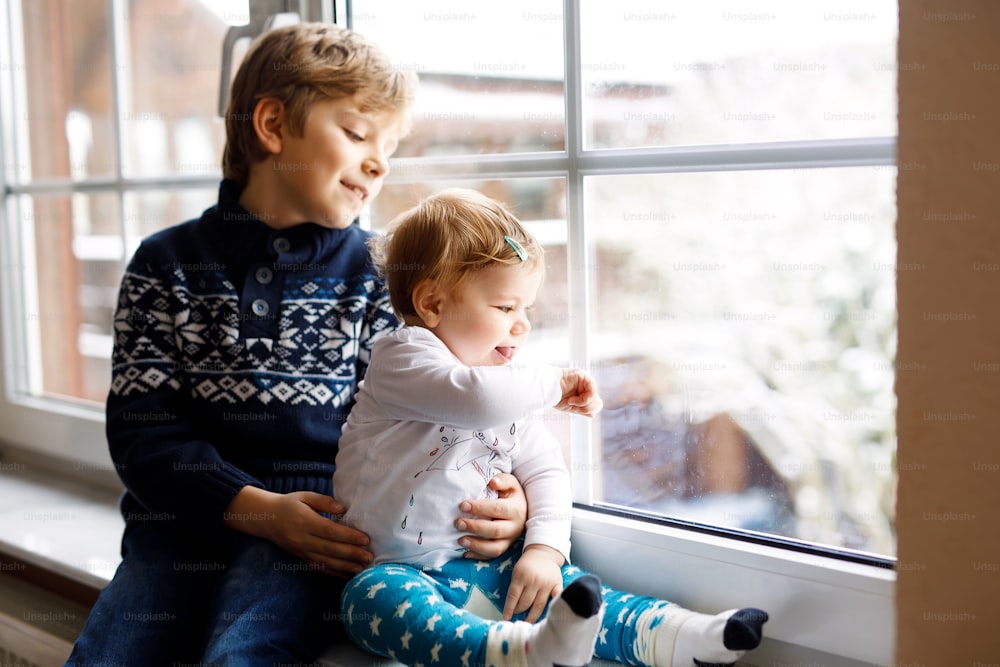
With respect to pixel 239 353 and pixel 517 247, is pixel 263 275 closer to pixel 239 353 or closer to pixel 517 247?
pixel 239 353

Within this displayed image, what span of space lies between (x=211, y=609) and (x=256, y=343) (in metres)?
0.33

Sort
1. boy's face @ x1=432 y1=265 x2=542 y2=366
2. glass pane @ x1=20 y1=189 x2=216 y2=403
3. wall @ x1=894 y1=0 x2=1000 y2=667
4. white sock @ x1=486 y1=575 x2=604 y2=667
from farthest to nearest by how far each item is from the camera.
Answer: glass pane @ x1=20 y1=189 x2=216 y2=403 → boy's face @ x1=432 y1=265 x2=542 y2=366 → white sock @ x1=486 y1=575 x2=604 y2=667 → wall @ x1=894 y1=0 x2=1000 y2=667

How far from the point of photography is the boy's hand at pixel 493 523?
38.2 inches

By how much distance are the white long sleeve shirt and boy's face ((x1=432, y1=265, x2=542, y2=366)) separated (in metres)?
0.03

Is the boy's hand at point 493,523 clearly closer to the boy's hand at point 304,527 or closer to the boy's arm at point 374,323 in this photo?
the boy's hand at point 304,527

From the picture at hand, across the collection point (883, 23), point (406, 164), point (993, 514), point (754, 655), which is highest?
point (883, 23)

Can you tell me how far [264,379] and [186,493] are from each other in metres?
0.17

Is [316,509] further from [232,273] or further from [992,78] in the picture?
[992,78]

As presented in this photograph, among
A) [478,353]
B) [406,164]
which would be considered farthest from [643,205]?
[406,164]

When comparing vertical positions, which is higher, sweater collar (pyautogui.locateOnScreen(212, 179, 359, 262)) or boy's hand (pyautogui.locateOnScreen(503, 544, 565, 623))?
sweater collar (pyautogui.locateOnScreen(212, 179, 359, 262))

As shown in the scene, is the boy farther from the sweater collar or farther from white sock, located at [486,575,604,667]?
white sock, located at [486,575,604,667]

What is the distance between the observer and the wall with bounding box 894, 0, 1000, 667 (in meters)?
0.64

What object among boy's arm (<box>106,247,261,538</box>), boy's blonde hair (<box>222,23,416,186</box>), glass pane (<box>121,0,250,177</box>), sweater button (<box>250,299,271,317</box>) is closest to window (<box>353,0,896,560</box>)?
boy's blonde hair (<box>222,23,416,186</box>)

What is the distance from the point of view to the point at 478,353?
100 centimetres
